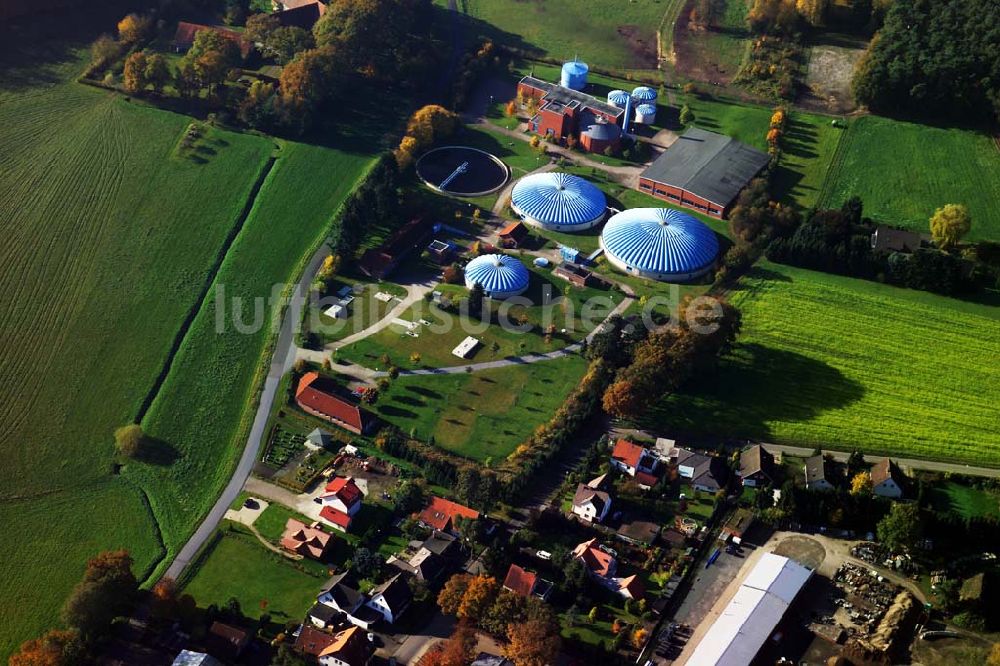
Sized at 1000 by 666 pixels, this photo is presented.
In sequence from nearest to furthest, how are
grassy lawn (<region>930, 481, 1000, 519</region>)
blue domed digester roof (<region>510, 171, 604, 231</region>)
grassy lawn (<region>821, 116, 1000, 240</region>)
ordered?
1. grassy lawn (<region>930, 481, 1000, 519</region>)
2. blue domed digester roof (<region>510, 171, 604, 231</region>)
3. grassy lawn (<region>821, 116, 1000, 240</region>)

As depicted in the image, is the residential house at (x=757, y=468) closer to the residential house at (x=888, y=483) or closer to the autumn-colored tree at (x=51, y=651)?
the residential house at (x=888, y=483)

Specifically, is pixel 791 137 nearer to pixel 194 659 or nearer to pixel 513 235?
pixel 513 235

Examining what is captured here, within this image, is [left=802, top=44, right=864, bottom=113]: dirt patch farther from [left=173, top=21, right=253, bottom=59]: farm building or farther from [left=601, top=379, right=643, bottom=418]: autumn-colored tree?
[left=173, top=21, right=253, bottom=59]: farm building

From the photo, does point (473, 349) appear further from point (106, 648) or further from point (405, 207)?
point (106, 648)

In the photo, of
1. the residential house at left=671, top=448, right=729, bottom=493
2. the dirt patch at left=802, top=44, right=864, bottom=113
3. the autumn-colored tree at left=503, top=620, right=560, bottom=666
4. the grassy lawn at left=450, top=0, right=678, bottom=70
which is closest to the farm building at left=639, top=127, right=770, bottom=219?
the dirt patch at left=802, top=44, right=864, bottom=113

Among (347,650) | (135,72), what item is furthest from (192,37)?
(347,650)

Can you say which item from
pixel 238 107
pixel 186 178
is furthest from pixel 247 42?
pixel 186 178

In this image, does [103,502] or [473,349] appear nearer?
[103,502]
